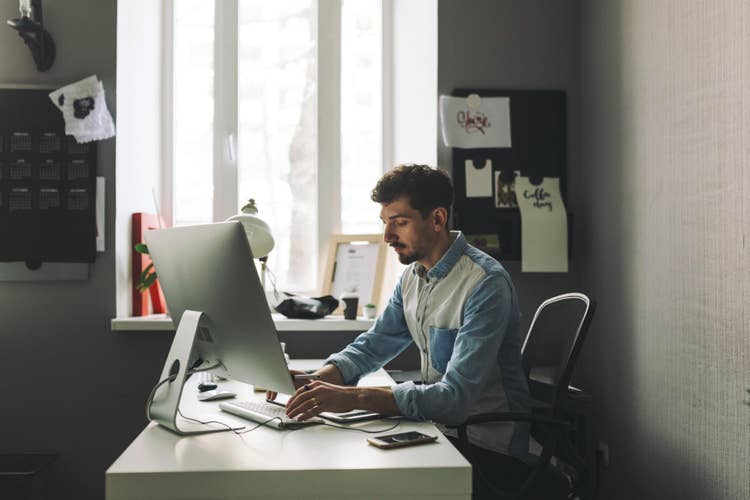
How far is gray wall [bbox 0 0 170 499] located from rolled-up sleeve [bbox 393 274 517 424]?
4.71 feet

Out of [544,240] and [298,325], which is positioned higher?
[544,240]

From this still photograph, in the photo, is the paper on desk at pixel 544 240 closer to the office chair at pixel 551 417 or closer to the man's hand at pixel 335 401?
the office chair at pixel 551 417

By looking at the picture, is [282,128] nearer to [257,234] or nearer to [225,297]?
[257,234]

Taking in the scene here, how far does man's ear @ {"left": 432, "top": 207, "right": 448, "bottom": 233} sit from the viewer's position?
5.88 ft

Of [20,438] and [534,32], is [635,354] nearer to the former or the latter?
[534,32]

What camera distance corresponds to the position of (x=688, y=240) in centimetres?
174

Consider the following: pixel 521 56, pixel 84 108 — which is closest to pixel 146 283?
pixel 84 108

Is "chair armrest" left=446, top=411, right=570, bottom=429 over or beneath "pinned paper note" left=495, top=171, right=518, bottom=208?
beneath

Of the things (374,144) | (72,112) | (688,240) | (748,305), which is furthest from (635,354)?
(72,112)

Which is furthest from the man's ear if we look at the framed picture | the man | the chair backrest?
the framed picture

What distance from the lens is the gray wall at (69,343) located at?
2.42 metres

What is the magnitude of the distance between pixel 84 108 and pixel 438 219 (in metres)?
1.43

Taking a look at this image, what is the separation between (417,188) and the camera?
1.76 metres

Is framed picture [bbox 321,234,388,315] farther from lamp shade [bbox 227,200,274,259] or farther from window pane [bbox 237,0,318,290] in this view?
lamp shade [bbox 227,200,274,259]
